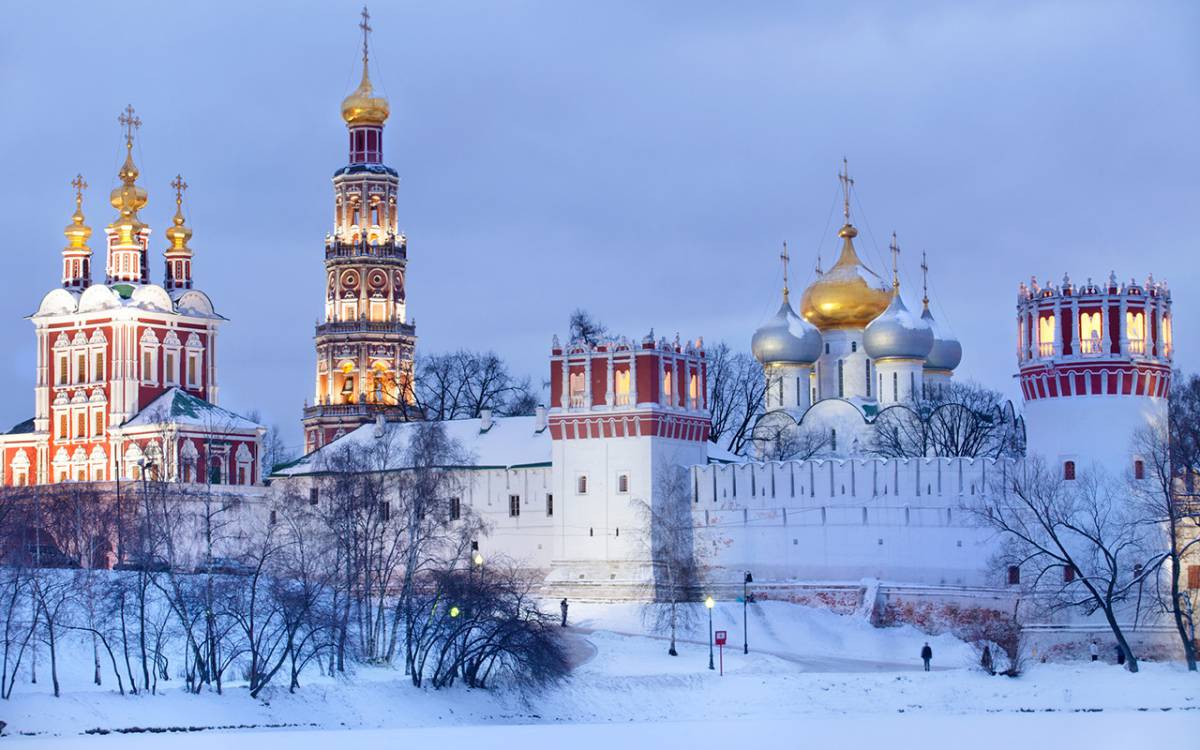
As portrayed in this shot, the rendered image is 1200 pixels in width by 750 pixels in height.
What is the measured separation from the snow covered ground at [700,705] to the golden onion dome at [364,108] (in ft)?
104

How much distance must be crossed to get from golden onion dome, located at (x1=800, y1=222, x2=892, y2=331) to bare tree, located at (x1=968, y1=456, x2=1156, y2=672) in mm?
20378

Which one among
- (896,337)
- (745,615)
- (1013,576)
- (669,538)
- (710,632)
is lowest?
(710,632)

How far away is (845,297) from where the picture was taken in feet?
287

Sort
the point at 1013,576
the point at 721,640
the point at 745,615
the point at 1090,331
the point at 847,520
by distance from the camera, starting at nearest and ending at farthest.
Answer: the point at 721,640 → the point at 745,615 → the point at 1090,331 → the point at 1013,576 → the point at 847,520

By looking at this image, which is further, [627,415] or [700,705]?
[627,415]

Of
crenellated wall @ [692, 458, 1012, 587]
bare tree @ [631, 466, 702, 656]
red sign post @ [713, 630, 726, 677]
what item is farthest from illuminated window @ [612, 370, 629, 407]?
red sign post @ [713, 630, 726, 677]

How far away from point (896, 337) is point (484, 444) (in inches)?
528

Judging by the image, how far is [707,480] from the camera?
245ft

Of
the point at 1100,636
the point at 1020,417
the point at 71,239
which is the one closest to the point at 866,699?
the point at 1100,636

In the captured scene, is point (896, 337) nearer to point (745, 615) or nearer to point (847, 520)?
point (847, 520)

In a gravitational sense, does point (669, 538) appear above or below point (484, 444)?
below

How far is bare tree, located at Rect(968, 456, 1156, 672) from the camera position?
64.7 metres

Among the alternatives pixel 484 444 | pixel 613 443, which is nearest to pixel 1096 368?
pixel 613 443

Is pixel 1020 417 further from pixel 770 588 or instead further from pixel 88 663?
pixel 88 663
